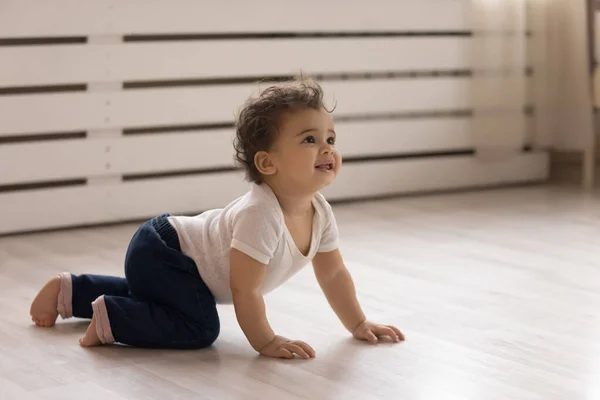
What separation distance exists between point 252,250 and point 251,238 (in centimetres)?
2

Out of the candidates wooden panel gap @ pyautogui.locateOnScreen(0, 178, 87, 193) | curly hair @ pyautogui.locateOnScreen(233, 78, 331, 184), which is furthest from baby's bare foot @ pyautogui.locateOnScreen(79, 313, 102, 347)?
wooden panel gap @ pyautogui.locateOnScreen(0, 178, 87, 193)

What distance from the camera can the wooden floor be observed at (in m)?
1.43

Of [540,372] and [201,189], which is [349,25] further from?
[540,372]

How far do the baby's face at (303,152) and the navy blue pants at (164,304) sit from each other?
0.23 metres

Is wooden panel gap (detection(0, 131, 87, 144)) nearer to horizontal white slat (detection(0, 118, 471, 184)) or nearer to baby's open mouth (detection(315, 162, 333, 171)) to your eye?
horizontal white slat (detection(0, 118, 471, 184))

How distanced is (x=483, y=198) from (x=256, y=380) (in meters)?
1.94

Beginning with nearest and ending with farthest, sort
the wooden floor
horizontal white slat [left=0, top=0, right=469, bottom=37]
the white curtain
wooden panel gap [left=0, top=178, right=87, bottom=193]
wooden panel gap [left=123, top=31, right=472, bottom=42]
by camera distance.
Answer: the wooden floor
horizontal white slat [left=0, top=0, right=469, bottom=37]
wooden panel gap [left=0, top=178, right=87, bottom=193]
wooden panel gap [left=123, top=31, right=472, bottom=42]
the white curtain

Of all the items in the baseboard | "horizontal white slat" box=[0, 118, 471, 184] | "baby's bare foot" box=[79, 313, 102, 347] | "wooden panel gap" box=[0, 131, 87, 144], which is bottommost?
the baseboard

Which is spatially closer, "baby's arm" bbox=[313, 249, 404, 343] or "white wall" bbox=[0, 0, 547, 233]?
"baby's arm" bbox=[313, 249, 404, 343]

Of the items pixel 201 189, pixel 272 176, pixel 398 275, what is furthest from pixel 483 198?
pixel 272 176

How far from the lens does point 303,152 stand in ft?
5.16

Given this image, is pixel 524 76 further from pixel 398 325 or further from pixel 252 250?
pixel 252 250

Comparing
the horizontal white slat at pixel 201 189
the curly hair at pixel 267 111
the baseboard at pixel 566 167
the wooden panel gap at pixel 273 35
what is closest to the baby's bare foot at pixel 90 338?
the curly hair at pixel 267 111

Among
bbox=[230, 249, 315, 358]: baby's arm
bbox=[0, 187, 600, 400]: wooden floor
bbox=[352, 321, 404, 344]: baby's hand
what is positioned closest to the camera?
bbox=[0, 187, 600, 400]: wooden floor
